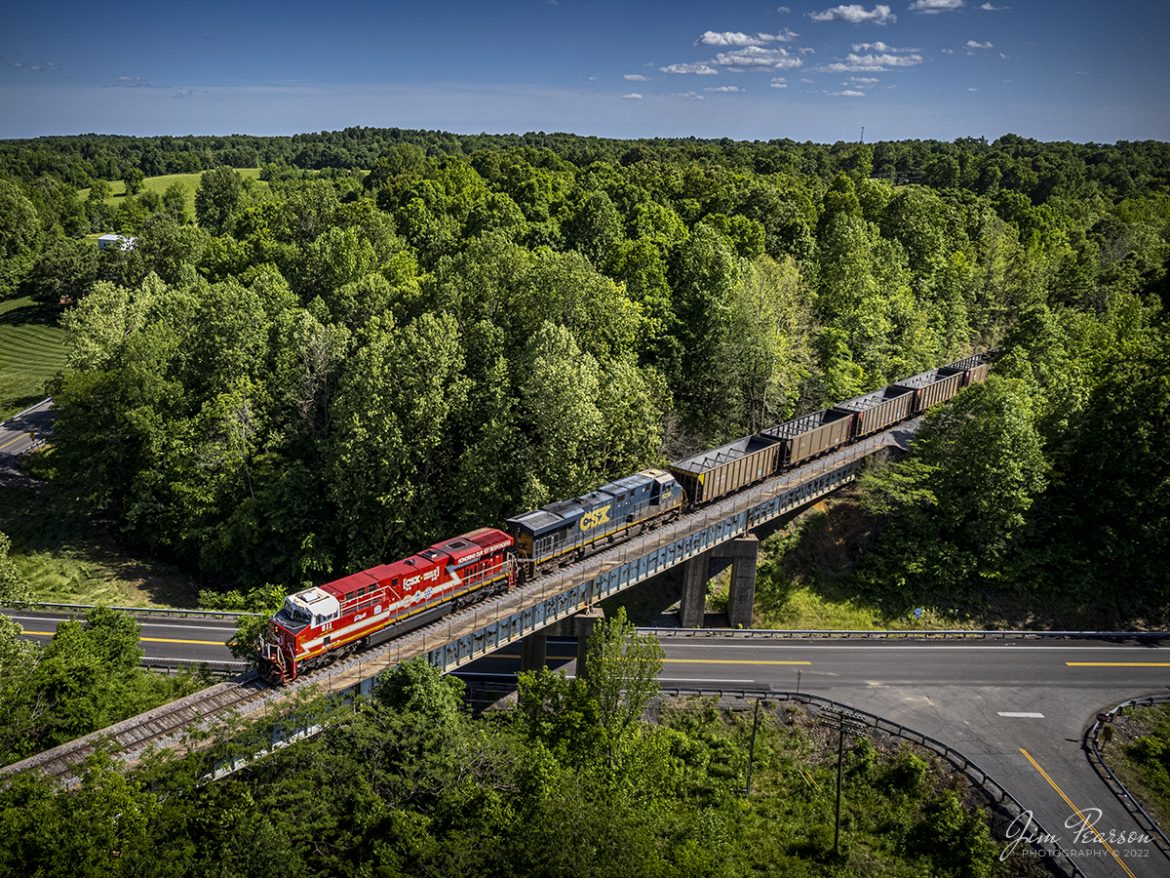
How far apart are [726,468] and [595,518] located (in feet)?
39.0

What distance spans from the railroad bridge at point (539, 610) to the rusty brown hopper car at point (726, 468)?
3.43ft

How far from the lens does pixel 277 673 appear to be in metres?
36.2

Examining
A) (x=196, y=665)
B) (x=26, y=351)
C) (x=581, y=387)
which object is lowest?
(x=196, y=665)

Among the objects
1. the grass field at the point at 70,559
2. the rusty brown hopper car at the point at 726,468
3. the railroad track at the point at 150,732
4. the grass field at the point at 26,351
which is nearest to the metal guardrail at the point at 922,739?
the rusty brown hopper car at the point at 726,468

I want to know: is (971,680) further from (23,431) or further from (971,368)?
(23,431)

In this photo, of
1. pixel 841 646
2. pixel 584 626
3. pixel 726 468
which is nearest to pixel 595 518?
pixel 584 626

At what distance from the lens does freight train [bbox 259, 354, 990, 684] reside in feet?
122

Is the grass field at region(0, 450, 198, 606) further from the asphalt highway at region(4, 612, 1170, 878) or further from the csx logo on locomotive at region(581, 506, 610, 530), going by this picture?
the csx logo on locomotive at region(581, 506, 610, 530)

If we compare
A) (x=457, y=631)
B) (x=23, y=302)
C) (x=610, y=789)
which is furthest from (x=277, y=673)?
(x=23, y=302)

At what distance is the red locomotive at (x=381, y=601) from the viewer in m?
36.5

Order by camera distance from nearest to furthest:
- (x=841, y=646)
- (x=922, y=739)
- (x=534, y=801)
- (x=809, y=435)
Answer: (x=534, y=801) < (x=922, y=739) < (x=841, y=646) < (x=809, y=435)

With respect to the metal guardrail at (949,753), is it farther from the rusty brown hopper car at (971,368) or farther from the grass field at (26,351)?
the grass field at (26,351)

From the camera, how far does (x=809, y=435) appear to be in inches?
2389

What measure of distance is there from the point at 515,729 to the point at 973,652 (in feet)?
107
